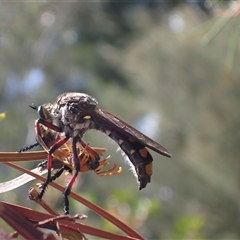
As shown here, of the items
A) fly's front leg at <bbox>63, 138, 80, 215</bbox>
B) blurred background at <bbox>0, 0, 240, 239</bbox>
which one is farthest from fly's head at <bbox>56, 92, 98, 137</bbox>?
blurred background at <bbox>0, 0, 240, 239</bbox>

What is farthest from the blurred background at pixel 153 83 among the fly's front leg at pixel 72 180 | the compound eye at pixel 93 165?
the compound eye at pixel 93 165

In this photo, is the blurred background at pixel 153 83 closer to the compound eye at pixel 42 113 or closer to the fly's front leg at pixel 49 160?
the compound eye at pixel 42 113

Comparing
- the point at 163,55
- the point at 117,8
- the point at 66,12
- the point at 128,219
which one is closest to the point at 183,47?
the point at 163,55

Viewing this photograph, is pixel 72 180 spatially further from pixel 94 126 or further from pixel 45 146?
pixel 94 126

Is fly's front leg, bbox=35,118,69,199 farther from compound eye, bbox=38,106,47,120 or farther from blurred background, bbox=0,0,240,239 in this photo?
blurred background, bbox=0,0,240,239

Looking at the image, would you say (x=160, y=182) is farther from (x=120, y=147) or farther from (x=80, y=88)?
(x=120, y=147)

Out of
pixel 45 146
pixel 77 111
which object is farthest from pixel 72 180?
pixel 77 111
